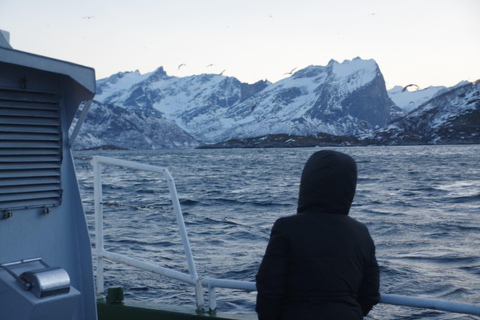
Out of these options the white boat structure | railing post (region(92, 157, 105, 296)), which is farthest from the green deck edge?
the white boat structure

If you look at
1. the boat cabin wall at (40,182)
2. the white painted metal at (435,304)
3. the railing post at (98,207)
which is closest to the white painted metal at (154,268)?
the railing post at (98,207)

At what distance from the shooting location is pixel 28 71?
361cm

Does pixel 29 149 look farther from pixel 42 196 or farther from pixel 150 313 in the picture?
pixel 150 313

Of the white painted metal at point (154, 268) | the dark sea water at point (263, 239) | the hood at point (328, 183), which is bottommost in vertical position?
the dark sea water at point (263, 239)

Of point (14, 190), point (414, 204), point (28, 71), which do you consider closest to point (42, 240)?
point (14, 190)

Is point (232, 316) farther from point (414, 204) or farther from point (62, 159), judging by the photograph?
point (414, 204)

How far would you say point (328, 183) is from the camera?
8.54 feet

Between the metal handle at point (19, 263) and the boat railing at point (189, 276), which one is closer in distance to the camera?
the boat railing at point (189, 276)

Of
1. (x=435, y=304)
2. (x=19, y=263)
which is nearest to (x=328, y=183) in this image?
(x=435, y=304)

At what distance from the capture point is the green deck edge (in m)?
4.44

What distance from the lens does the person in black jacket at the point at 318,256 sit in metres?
2.53

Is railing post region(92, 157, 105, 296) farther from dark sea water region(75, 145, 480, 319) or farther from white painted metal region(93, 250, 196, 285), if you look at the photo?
dark sea water region(75, 145, 480, 319)

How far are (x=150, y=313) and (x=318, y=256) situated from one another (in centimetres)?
262

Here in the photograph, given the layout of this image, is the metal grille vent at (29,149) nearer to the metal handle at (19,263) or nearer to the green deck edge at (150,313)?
the metal handle at (19,263)
